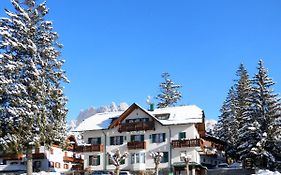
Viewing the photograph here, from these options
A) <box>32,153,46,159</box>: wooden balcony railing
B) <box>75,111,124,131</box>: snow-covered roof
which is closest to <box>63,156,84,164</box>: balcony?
<box>32,153,46,159</box>: wooden balcony railing

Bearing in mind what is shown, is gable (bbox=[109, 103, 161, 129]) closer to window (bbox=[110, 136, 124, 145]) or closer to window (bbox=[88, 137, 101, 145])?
window (bbox=[110, 136, 124, 145])

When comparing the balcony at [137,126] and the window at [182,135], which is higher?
the balcony at [137,126]

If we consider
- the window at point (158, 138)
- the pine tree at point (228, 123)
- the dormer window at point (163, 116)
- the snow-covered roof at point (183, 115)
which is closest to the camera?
the snow-covered roof at point (183, 115)

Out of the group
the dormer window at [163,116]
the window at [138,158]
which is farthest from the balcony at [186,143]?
the dormer window at [163,116]

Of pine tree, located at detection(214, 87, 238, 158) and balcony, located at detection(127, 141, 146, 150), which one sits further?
pine tree, located at detection(214, 87, 238, 158)

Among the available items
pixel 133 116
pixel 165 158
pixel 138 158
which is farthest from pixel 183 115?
pixel 138 158

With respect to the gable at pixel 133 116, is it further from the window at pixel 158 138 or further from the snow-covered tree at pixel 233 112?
the snow-covered tree at pixel 233 112

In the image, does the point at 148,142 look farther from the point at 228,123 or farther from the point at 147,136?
→ the point at 228,123

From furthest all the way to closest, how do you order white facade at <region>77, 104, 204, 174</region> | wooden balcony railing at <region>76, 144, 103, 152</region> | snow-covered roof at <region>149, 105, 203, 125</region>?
wooden balcony railing at <region>76, 144, 103, 152</region> → snow-covered roof at <region>149, 105, 203, 125</region> → white facade at <region>77, 104, 204, 174</region>

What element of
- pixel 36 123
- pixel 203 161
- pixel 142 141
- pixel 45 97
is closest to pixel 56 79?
pixel 45 97

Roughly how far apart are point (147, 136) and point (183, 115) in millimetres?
5634

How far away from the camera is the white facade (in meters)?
59.2

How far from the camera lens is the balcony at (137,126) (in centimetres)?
6166

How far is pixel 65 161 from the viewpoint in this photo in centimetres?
7219
